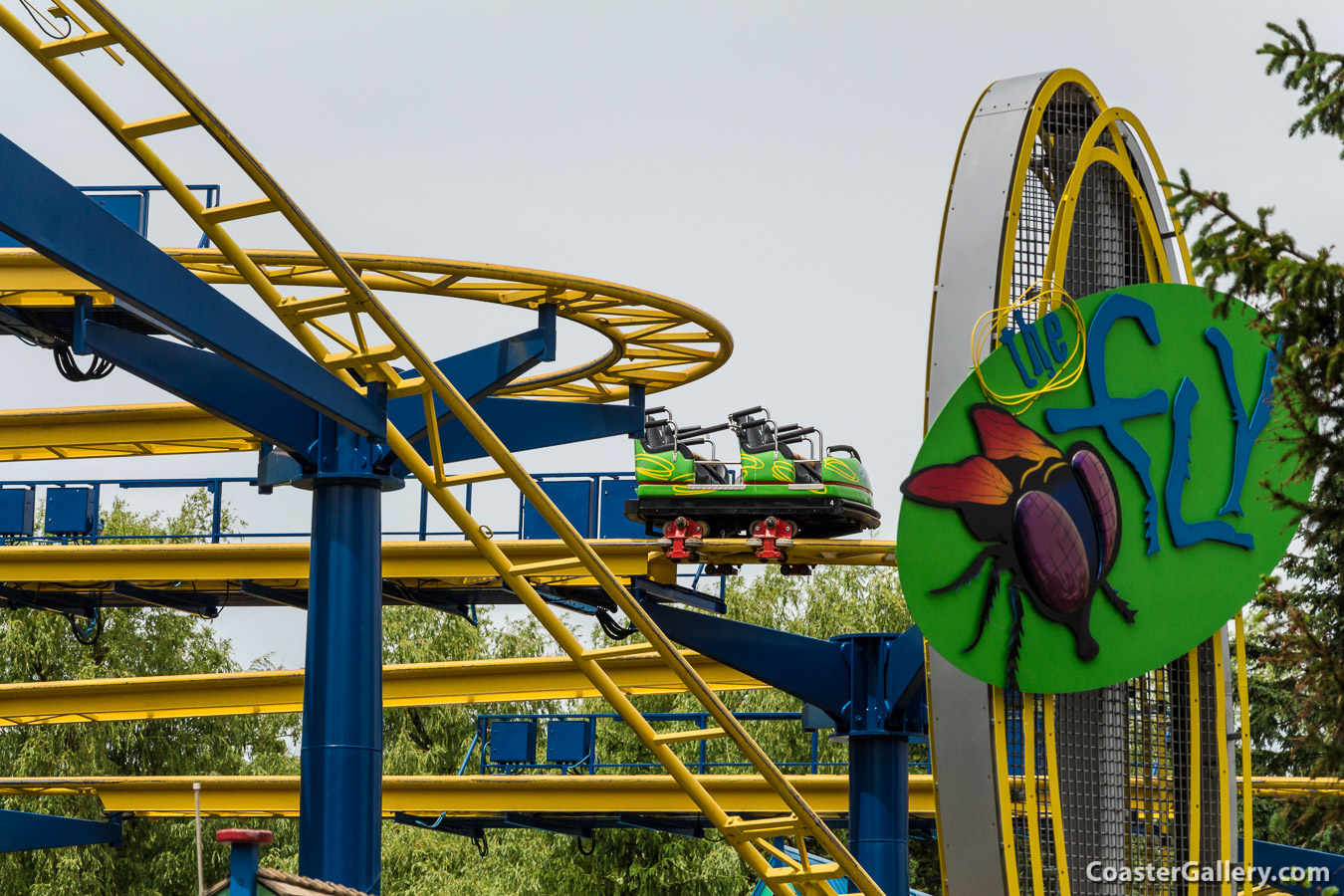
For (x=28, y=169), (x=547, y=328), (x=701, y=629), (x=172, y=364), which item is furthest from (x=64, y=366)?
(x=701, y=629)

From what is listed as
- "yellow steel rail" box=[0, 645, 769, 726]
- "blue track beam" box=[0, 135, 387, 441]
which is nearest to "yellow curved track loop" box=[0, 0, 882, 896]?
"blue track beam" box=[0, 135, 387, 441]

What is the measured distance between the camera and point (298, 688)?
67.1 ft

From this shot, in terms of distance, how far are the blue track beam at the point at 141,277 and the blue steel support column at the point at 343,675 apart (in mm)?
864

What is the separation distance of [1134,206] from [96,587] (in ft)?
39.9

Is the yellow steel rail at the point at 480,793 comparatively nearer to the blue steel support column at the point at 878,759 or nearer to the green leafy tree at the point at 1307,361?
the blue steel support column at the point at 878,759

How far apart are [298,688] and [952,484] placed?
12.3m

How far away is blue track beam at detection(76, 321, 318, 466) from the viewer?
11.6 m

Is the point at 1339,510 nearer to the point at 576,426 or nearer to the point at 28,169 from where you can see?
the point at 28,169

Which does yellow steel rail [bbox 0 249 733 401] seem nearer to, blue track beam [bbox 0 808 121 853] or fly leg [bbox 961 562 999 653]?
fly leg [bbox 961 562 999 653]

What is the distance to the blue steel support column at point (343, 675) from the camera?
39.8ft

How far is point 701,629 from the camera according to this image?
15734mm

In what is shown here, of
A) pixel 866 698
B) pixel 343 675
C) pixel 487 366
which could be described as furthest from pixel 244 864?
pixel 866 698

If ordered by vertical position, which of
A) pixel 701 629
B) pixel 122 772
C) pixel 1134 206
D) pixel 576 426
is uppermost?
pixel 1134 206

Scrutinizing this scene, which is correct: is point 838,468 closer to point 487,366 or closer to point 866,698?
point 866,698
